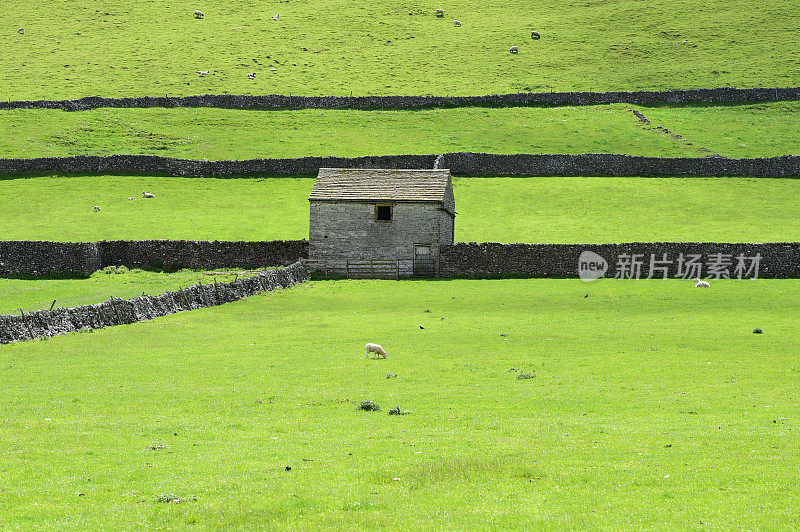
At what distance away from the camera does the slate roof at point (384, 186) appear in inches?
1970

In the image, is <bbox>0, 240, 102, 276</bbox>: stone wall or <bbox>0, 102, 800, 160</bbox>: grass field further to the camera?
<bbox>0, 102, 800, 160</bbox>: grass field

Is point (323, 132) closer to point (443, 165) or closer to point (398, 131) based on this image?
point (398, 131)

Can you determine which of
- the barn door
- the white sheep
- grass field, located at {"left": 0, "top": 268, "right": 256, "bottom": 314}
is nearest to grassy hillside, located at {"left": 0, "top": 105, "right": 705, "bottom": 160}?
the barn door

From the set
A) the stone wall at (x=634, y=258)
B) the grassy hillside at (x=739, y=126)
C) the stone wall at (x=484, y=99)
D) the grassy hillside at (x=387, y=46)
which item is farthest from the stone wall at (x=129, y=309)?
the grassy hillside at (x=387, y=46)

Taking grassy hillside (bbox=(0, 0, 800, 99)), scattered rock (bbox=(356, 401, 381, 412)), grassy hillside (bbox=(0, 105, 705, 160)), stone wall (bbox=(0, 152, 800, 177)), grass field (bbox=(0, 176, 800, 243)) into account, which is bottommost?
grass field (bbox=(0, 176, 800, 243))

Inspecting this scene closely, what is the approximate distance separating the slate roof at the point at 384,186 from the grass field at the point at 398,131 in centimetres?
1932

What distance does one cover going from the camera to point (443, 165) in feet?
222

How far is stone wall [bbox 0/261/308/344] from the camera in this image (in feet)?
90.3

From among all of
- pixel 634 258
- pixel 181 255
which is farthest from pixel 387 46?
pixel 634 258

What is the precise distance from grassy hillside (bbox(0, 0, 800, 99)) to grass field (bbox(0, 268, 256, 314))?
4873 cm

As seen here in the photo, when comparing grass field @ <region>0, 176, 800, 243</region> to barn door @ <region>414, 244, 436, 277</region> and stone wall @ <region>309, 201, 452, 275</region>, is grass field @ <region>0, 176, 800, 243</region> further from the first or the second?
barn door @ <region>414, 244, 436, 277</region>

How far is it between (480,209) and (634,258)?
14.5 meters
